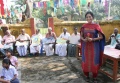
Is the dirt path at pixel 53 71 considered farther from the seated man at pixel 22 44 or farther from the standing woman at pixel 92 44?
the seated man at pixel 22 44

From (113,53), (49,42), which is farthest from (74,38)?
(113,53)

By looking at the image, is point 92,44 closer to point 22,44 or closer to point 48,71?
point 48,71

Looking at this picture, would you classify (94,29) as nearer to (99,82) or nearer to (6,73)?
(99,82)

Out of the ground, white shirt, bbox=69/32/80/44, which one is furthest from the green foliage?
the ground

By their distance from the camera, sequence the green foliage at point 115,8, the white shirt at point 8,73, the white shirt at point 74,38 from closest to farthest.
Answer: the white shirt at point 8,73, the white shirt at point 74,38, the green foliage at point 115,8

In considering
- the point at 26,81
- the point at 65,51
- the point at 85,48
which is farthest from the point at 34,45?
the point at 85,48

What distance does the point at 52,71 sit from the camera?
591cm

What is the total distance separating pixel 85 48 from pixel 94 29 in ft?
1.71

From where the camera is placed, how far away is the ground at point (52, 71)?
202 inches

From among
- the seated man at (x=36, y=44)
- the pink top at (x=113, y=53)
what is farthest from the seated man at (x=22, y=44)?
the pink top at (x=113, y=53)

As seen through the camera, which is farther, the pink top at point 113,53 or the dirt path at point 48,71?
the dirt path at point 48,71

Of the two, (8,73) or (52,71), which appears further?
(52,71)

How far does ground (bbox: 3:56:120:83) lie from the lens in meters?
5.14

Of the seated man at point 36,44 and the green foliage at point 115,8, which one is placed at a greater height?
the green foliage at point 115,8
